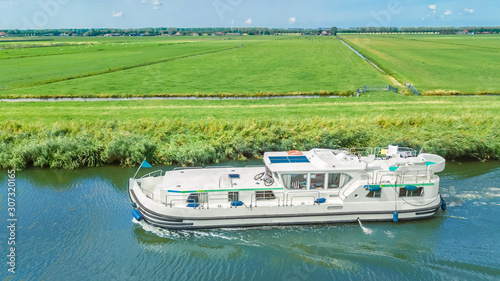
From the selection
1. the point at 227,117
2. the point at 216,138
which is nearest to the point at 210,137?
the point at 216,138

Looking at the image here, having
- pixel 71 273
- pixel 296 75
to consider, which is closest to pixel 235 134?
pixel 71 273

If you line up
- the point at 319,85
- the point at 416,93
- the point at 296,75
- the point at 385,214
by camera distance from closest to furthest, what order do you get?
the point at 385,214
the point at 416,93
the point at 319,85
the point at 296,75

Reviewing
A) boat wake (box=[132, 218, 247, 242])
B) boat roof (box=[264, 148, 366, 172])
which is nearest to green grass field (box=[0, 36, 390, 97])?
boat roof (box=[264, 148, 366, 172])

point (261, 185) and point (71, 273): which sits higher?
point (261, 185)

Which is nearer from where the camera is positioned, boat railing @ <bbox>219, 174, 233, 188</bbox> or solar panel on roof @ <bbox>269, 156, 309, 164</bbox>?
boat railing @ <bbox>219, 174, 233, 188</bbox>

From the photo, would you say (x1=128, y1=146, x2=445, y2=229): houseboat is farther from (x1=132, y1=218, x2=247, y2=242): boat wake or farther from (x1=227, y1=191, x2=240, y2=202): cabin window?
(x1=132, y1=218, x2=247, y2=242): boat wake

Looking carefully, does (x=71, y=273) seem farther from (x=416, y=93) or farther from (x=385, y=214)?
(x=416, y=93)

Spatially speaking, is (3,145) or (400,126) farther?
(400,126)

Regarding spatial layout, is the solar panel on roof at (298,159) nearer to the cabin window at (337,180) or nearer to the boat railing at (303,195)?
the cabin window at (337,180)
